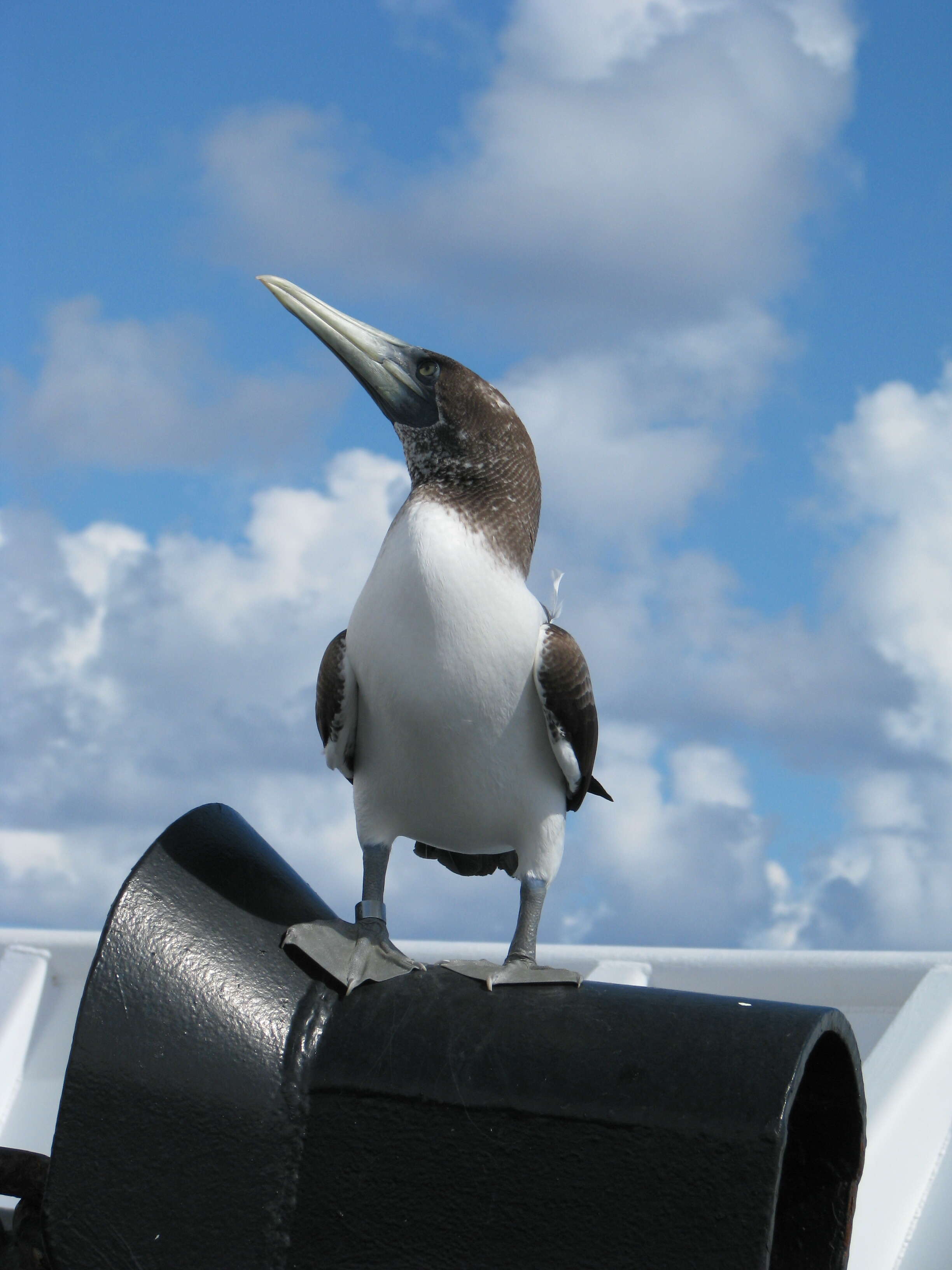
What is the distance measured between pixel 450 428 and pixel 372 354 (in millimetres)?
238

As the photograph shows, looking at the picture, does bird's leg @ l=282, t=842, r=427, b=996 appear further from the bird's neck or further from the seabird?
the bird's neck

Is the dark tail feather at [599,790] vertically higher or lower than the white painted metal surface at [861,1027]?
higher

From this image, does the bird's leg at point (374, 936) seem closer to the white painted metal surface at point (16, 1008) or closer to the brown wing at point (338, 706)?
the brown wing at point (338, 706)

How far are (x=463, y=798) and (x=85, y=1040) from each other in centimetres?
86

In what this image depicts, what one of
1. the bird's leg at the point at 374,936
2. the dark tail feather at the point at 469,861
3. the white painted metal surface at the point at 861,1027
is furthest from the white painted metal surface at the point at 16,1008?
the bird's leg at the point at 374,936

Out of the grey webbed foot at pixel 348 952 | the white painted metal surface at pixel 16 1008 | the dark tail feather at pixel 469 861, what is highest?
the dark tail feather at pixel 469 861

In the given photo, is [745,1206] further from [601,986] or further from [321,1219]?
[321,1219]

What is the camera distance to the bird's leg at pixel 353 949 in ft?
7.31

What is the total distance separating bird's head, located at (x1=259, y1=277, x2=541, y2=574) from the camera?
262 cm

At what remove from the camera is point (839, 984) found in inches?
193

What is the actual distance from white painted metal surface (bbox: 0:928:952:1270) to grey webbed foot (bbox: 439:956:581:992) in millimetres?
1827

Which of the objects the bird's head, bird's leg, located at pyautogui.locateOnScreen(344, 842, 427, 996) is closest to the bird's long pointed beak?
the bird's head

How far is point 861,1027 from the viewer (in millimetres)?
4855

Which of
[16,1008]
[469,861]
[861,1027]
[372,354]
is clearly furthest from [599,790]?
[16,1008]
